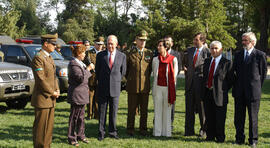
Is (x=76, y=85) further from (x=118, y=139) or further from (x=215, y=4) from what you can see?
(x=215, y=4)

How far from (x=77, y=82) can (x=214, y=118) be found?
2898 mm

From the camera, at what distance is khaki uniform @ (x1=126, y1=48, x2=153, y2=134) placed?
643 centimetres

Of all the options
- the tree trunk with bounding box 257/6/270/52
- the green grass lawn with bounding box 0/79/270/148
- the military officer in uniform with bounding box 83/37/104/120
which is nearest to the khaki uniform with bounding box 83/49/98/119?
the military officer in uniform with bounding box 83/37/104/120

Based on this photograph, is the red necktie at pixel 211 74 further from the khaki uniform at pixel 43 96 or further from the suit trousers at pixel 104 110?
the khaki uniform at pixel 43 96

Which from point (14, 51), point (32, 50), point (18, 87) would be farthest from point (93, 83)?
point (14, 51)

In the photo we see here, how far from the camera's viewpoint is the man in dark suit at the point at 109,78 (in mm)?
6090

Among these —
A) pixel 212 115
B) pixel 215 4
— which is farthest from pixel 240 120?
pixel 215 4

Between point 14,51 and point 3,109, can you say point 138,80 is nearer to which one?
point 3,109

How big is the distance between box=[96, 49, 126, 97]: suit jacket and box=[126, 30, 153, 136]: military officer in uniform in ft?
1.23

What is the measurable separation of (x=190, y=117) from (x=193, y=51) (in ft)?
4.84

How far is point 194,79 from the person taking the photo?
21.0 feet

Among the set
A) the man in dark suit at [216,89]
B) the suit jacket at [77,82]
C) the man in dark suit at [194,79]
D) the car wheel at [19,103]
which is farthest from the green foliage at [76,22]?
the man in dark suit at [216,89]

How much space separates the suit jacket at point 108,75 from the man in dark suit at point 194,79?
1573 millimetres

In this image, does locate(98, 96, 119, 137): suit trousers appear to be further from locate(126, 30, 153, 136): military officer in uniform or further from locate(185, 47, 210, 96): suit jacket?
locate(185, 47, 210, 96): suit jacket
